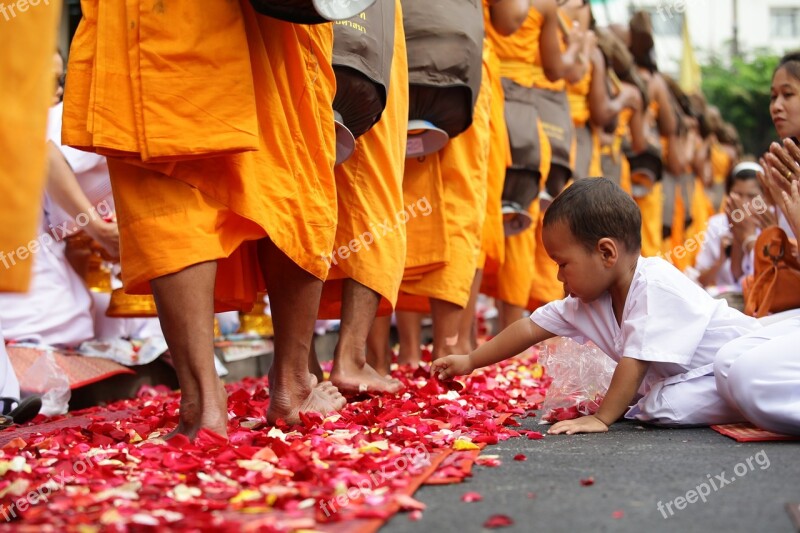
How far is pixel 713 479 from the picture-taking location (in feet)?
7.45

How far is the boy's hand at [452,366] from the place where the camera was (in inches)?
134

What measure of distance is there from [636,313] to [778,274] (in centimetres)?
138

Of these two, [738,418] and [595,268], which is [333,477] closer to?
[595,268]

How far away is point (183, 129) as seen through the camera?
8.91 feet

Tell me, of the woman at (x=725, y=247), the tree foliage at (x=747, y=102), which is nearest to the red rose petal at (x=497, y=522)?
the woman at (x=725, y=247)

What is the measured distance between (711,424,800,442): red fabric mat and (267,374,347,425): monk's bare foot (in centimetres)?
114

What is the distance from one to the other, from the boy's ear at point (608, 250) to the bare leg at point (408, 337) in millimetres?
2616

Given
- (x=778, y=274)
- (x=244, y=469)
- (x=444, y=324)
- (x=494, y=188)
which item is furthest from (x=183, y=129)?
(x=494, y=188)

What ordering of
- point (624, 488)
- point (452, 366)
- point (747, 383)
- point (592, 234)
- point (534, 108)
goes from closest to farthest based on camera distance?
point (624, 488), point (747, 383), point (592, 234), point (452, 366), point (534, 108)

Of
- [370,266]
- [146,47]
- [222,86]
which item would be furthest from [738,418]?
[146,47]

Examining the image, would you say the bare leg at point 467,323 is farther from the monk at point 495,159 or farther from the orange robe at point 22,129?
the orange robe at point 22,129

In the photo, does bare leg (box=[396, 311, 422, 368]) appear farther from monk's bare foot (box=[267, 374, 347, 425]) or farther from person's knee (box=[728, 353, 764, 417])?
person's knee (box=[728, 353, 764, 417])

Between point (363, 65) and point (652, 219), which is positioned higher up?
point (363, 65)

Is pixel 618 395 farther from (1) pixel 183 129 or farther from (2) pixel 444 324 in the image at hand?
(2) pixel 444 324
